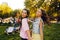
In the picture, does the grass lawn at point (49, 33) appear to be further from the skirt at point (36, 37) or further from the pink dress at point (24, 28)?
the pink dress at point (24, 28)

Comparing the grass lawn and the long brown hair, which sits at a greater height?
the long brown hair

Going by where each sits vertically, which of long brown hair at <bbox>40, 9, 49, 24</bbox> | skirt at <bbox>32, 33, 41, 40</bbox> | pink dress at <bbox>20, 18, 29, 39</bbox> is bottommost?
skirt at <bbox>32, 33, 41, 40</bbox>

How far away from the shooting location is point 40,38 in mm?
2633

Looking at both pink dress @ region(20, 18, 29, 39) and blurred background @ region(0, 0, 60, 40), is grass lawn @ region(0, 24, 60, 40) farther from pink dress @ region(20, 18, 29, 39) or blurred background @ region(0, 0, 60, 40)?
pink dress @ region(20, 18, 29, 39)

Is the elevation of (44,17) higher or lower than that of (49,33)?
higher

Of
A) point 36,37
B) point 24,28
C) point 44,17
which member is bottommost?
point 36,37

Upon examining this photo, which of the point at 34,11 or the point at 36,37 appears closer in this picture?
the point at 36,37

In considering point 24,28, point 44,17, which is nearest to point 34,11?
point 44,17

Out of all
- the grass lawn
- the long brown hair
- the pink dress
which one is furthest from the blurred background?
the pink dress

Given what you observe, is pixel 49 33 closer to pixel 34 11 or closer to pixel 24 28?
pixel 34 11

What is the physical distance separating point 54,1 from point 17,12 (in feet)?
1.76

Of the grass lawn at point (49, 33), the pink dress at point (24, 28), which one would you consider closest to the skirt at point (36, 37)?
the pink dress at point (24, 28)

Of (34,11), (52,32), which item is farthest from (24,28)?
(52,32)

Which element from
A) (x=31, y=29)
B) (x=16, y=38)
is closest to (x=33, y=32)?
(x=31, y=29)
